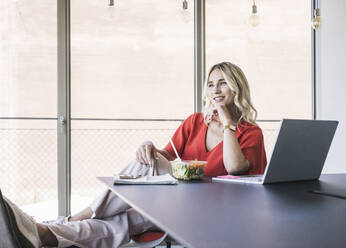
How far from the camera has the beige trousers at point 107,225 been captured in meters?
1.49

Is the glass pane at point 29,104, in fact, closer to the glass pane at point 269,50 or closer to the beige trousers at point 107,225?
the glass pane at point 269,50

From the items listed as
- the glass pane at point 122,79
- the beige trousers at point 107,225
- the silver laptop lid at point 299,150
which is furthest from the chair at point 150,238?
the glass pane at point 122,79

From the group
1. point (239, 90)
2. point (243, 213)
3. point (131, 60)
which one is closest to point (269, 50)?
point (131, 60)

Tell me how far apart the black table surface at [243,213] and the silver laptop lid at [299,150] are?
74mm

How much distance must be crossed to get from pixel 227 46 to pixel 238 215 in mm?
2891

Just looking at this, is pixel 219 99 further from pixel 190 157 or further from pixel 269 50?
pixel 269 50

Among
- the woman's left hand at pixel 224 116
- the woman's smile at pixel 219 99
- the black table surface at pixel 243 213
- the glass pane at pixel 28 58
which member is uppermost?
the glass pane at pixel 28 58

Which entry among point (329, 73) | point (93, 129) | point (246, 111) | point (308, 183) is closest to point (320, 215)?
point (308, 183)

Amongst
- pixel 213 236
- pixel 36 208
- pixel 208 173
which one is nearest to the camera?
pixel 213 236

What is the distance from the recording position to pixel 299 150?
4.63 ft

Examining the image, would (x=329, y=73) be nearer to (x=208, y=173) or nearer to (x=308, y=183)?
(x=208, y=173)

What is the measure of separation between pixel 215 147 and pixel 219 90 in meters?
0.39

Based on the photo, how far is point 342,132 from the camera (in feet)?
11.8

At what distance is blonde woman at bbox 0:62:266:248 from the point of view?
4.68 feet
